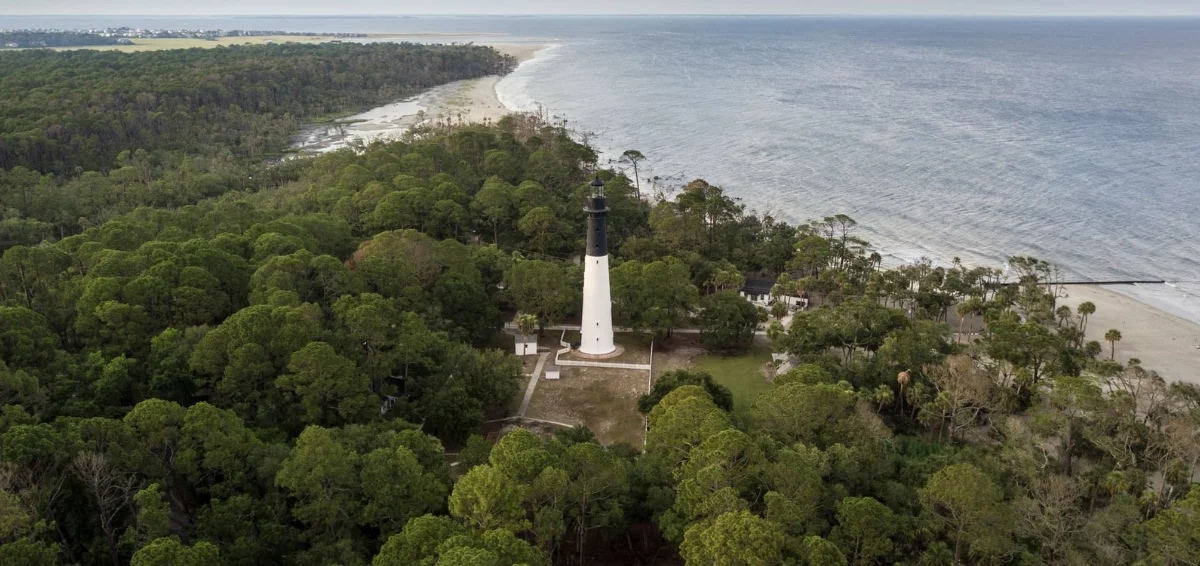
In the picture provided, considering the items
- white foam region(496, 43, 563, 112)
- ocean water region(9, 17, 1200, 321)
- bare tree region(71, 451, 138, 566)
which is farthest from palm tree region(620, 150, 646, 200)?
bare tree region(71, 451, 138, 566)

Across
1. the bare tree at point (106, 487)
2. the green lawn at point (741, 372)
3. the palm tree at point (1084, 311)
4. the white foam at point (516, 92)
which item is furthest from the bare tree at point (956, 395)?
the white foam at point (516, 92)

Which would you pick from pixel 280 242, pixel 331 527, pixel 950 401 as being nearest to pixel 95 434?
pixel 331 527

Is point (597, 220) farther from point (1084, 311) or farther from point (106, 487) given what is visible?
point (1084, 311)

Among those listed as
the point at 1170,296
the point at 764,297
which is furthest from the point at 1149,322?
the point at 764,297

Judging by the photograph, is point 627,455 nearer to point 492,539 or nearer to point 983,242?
point 492,539

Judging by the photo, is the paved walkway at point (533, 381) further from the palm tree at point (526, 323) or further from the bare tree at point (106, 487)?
the bare tree at point (106, 487)

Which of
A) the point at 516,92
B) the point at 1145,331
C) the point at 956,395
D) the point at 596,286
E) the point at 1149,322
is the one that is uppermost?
the point at 516,92
